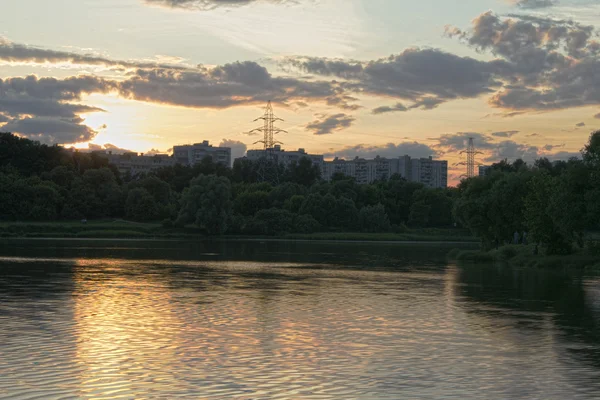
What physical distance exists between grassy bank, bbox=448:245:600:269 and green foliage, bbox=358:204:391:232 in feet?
295

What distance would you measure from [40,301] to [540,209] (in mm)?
55923

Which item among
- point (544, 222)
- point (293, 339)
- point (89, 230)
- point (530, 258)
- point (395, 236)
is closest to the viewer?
point (293, 339)

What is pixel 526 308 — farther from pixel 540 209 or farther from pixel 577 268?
pixel 540 209

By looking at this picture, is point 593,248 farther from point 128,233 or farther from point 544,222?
point 128,233

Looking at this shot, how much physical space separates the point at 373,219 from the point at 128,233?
58728 millimetres

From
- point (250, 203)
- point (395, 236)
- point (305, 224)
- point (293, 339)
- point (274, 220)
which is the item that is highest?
point (250, 203)

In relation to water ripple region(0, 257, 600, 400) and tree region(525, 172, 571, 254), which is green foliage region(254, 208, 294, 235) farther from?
water ripple region(0, 257, 600, 400)

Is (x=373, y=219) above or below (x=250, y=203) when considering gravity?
below

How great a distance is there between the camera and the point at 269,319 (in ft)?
108

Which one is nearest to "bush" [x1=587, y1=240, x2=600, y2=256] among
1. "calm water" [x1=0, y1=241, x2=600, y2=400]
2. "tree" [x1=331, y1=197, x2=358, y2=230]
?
"calm water" [x1=0, y1=241, x2=600, y2=400]

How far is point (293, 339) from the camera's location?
27719mm

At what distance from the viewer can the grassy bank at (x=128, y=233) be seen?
154 meters

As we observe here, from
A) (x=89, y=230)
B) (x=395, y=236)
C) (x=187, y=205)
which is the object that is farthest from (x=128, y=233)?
(x=395, y=236)

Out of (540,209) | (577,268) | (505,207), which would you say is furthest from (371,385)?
(505,207)
